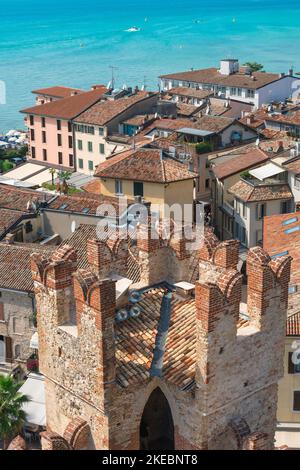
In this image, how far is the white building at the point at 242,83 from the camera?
108250 mm

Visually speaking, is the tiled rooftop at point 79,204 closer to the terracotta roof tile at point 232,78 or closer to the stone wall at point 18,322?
the stone wall at point 18,322

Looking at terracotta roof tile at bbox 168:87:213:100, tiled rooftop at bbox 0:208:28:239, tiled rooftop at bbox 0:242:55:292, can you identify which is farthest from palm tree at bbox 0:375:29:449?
terracotta roof tile at bbox 168:87:213:100

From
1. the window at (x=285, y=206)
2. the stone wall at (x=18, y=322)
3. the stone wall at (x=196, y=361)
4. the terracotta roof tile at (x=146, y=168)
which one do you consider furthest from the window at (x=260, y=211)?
the stone wall at (x=196, y=361)

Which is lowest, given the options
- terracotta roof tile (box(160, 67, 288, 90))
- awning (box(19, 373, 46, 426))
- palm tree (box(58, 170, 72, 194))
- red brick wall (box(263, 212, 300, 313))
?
awning (box(19, 373, 46, 426))

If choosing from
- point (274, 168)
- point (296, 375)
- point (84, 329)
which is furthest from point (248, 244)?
point (84, 329)

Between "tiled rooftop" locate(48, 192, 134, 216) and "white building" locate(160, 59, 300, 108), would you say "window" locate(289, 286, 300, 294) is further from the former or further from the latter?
"white building" locate(160, 59, 300, 108)

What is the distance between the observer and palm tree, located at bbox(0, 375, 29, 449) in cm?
2848

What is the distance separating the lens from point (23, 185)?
68.1 metres

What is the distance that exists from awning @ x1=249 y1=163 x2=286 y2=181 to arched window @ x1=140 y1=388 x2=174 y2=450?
4373 centimetres

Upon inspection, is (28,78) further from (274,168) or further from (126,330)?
(126,330)

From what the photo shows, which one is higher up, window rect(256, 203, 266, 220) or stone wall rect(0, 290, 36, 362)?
window rect(256, 203, 266, 220)

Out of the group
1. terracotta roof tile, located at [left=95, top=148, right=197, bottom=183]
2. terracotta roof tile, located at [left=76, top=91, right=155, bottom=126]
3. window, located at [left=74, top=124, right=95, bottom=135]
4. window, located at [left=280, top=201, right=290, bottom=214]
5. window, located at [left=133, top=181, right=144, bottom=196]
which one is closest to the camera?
window, located at [left=280, top=201, right=290, bottom=214]

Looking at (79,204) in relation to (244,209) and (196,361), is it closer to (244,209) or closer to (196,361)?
(244,209)

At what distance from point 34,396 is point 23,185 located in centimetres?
3611
